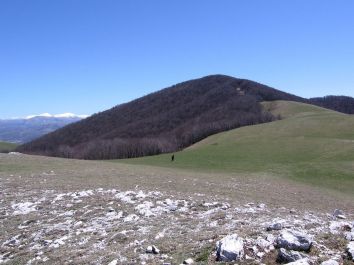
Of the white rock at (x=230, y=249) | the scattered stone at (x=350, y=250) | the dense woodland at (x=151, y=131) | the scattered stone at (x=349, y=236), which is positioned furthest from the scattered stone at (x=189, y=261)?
the dense woodland at (x=151, y=131)

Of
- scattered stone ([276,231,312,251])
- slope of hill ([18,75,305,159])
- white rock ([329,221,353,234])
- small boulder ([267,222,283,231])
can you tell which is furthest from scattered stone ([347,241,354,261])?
slope of hill ([18,75,305,159])

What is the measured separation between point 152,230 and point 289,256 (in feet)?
16.4

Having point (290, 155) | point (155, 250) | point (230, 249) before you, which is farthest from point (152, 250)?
point (290, 155)

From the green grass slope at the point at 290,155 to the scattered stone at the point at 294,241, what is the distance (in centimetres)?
2659

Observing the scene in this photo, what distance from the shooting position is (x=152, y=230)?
12102mm

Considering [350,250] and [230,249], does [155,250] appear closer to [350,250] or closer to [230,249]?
[230,249]

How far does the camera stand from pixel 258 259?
8.51 metres

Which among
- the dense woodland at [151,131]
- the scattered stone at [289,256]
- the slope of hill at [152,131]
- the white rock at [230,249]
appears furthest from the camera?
the slope of hill at [152,131]

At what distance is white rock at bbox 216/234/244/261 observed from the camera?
Answer: 8.57 metres

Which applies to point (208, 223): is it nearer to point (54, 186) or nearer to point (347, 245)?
point (347, 245)

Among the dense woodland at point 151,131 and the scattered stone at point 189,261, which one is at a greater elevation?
the dense woodland at point 151,131

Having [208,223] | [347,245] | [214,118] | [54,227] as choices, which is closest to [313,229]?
[347,245]

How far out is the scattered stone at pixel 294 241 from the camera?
8648 millimetres

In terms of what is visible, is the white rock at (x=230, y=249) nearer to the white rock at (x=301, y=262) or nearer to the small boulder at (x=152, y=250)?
the white rock at (x=301, y=262)
